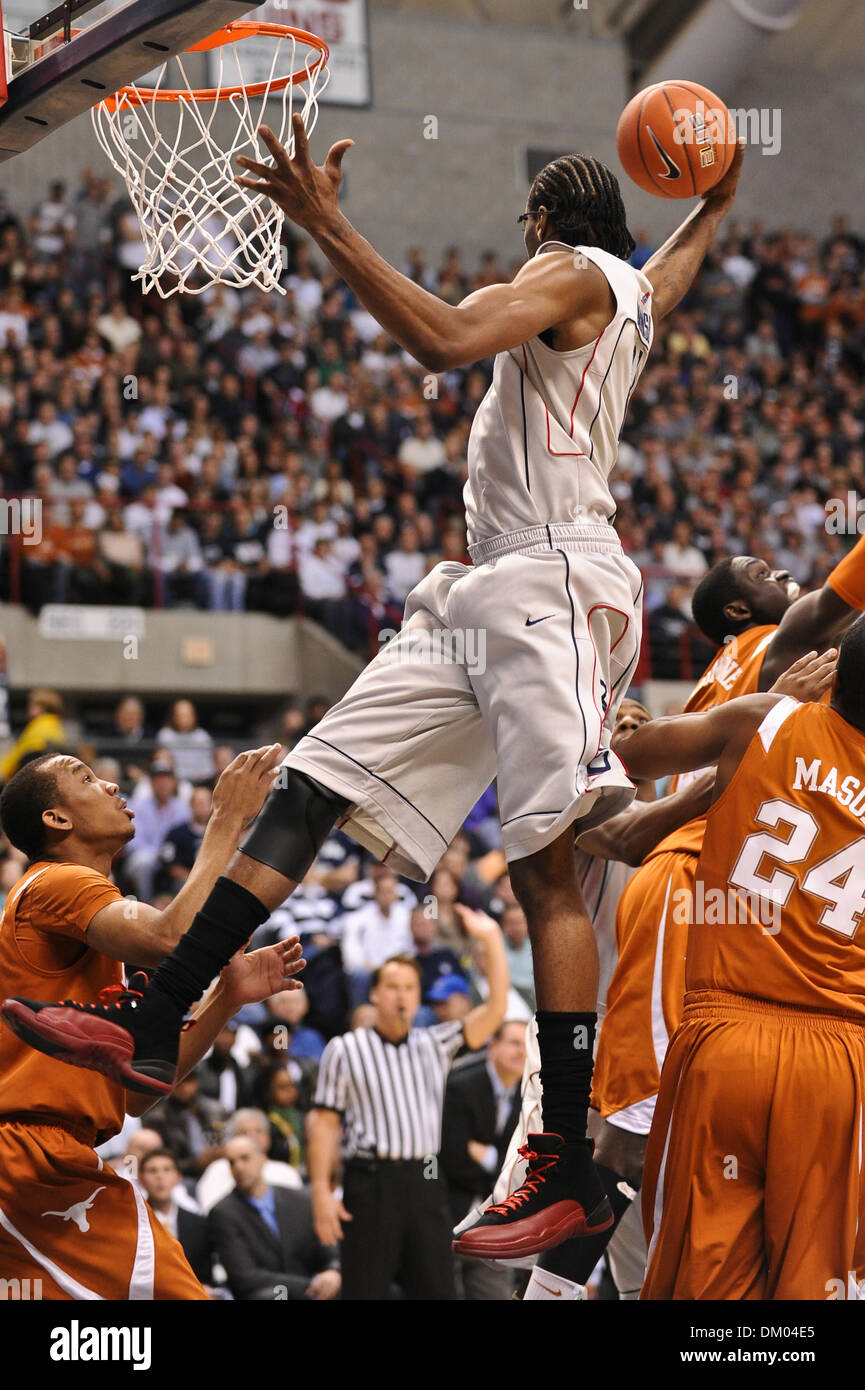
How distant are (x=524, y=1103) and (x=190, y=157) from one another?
332 centimetres

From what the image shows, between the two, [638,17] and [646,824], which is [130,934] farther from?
[638,17]

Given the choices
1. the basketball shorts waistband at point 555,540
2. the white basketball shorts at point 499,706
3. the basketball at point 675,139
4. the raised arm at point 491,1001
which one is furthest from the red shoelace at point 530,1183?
the raised arm at point 491,1001

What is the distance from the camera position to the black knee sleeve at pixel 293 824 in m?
3.72

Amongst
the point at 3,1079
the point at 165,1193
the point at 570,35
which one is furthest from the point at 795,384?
the point at 3,1079

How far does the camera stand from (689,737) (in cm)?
409

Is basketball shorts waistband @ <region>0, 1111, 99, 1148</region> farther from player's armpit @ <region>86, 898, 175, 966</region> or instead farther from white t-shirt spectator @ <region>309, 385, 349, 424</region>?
white t-shirt spectator @ <region>309, 385, 349, 424</region>

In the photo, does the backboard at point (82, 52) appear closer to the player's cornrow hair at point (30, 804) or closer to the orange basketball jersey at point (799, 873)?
the player's cornrow hair at point (30, 804)

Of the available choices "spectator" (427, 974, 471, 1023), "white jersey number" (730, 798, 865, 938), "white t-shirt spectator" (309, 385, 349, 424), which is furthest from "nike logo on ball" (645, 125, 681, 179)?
"white t-shirt spectator" (309, 385, 349, 424)

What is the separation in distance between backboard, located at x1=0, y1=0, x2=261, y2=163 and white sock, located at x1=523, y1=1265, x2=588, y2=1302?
329cm

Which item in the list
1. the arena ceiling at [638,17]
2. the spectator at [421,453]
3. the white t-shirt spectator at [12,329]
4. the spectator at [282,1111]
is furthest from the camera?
the arena ceiling at [638,17]

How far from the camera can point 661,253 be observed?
4.47 m

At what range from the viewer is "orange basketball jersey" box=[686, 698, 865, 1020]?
387cm

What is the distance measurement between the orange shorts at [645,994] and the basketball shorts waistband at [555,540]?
1.32 metres
